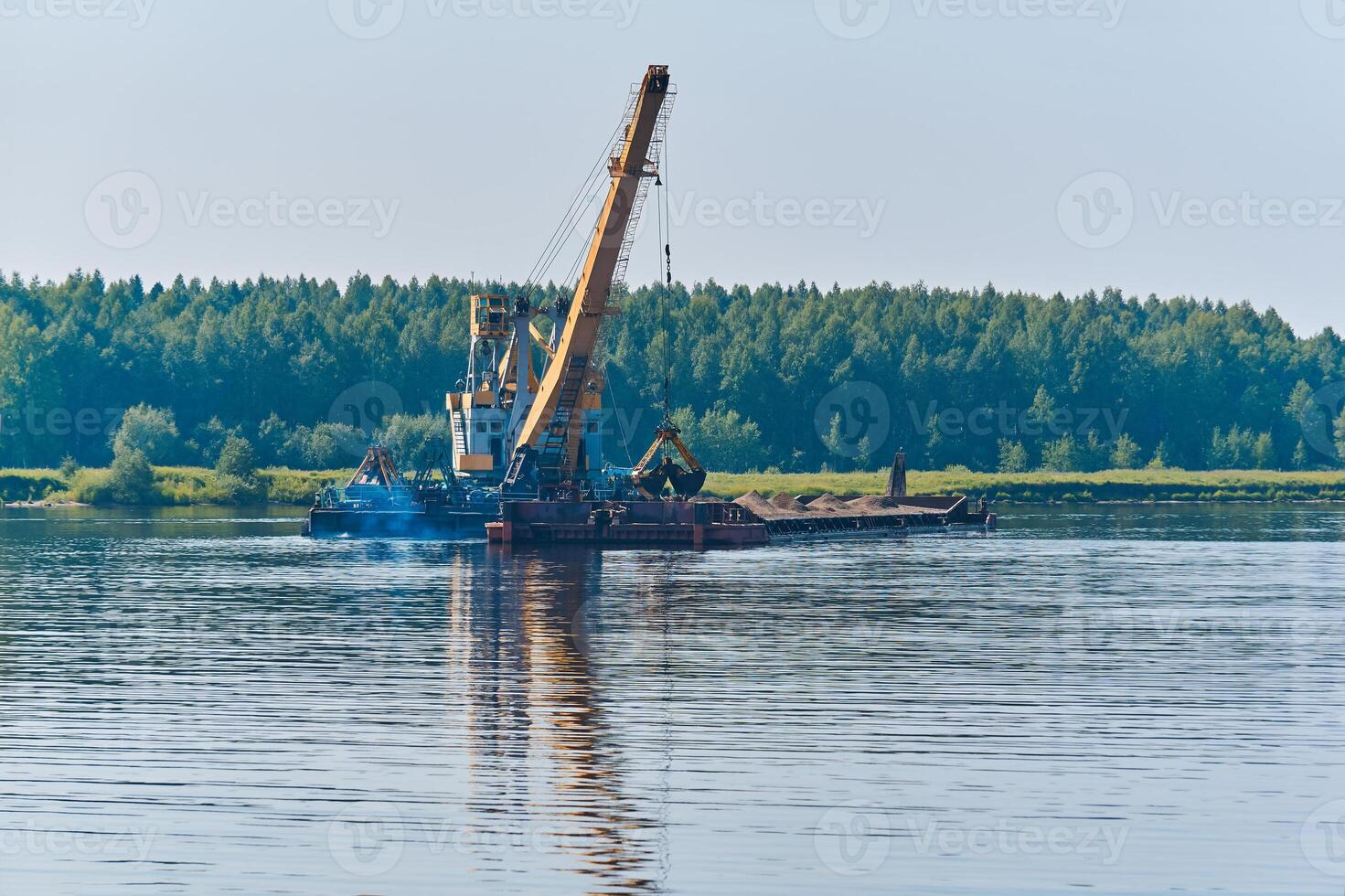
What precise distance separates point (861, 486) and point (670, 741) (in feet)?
388

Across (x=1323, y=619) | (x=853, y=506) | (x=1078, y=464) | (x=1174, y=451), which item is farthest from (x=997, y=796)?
(x=1174, y=451)

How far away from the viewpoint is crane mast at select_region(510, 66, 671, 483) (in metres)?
78.2

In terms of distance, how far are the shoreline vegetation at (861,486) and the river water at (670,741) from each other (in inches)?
3124

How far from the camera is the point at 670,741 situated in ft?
83.7

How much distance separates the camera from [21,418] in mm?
158875

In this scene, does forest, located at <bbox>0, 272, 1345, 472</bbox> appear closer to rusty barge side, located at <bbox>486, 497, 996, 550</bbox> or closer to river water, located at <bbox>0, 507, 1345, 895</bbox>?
rusty barge side, located at <bbox>486, 497, 996, 550</bbox>

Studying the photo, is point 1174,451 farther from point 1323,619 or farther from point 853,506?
point 1323,619

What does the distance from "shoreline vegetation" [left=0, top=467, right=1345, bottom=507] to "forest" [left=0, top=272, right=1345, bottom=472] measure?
11.8 metres

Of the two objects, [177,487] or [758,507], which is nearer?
[758,507]

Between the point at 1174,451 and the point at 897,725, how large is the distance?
163 m

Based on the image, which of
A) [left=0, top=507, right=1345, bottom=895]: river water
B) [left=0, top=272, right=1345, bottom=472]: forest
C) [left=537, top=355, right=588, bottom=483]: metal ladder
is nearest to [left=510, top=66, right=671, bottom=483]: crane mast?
[left=537, top=355, right=588, bottom=483]: metal ladder

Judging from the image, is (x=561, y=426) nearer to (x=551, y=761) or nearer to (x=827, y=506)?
(x=827, y=506)

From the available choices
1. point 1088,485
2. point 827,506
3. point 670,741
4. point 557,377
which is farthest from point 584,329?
point 1088,485

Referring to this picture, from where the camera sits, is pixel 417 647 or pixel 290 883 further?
pixel 417 647
